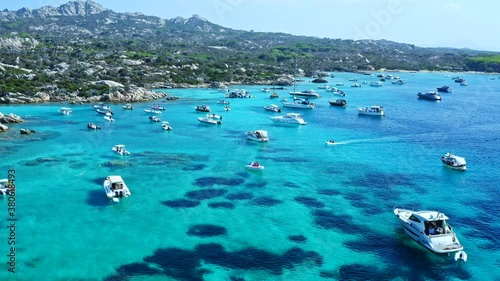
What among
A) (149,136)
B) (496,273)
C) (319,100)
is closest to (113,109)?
(149,136)

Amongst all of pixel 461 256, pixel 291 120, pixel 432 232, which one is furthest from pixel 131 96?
pixel 461 256

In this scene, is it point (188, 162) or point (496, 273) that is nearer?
point (496, 273)

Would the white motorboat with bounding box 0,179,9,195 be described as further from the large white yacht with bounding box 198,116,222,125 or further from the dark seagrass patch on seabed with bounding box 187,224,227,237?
the large white yacht with bounding box 198,116,222,125

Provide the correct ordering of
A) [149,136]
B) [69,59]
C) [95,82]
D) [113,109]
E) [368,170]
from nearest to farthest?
[368,170]
[149,136]
[113,109]
[95,82]
[69,59]

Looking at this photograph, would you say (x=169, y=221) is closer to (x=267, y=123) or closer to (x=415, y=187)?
(x=415, y=187)

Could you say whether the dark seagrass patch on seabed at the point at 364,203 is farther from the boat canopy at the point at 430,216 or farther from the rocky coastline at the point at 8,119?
the rocky coastline at the point at 8,119

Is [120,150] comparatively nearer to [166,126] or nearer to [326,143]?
[166,126]
